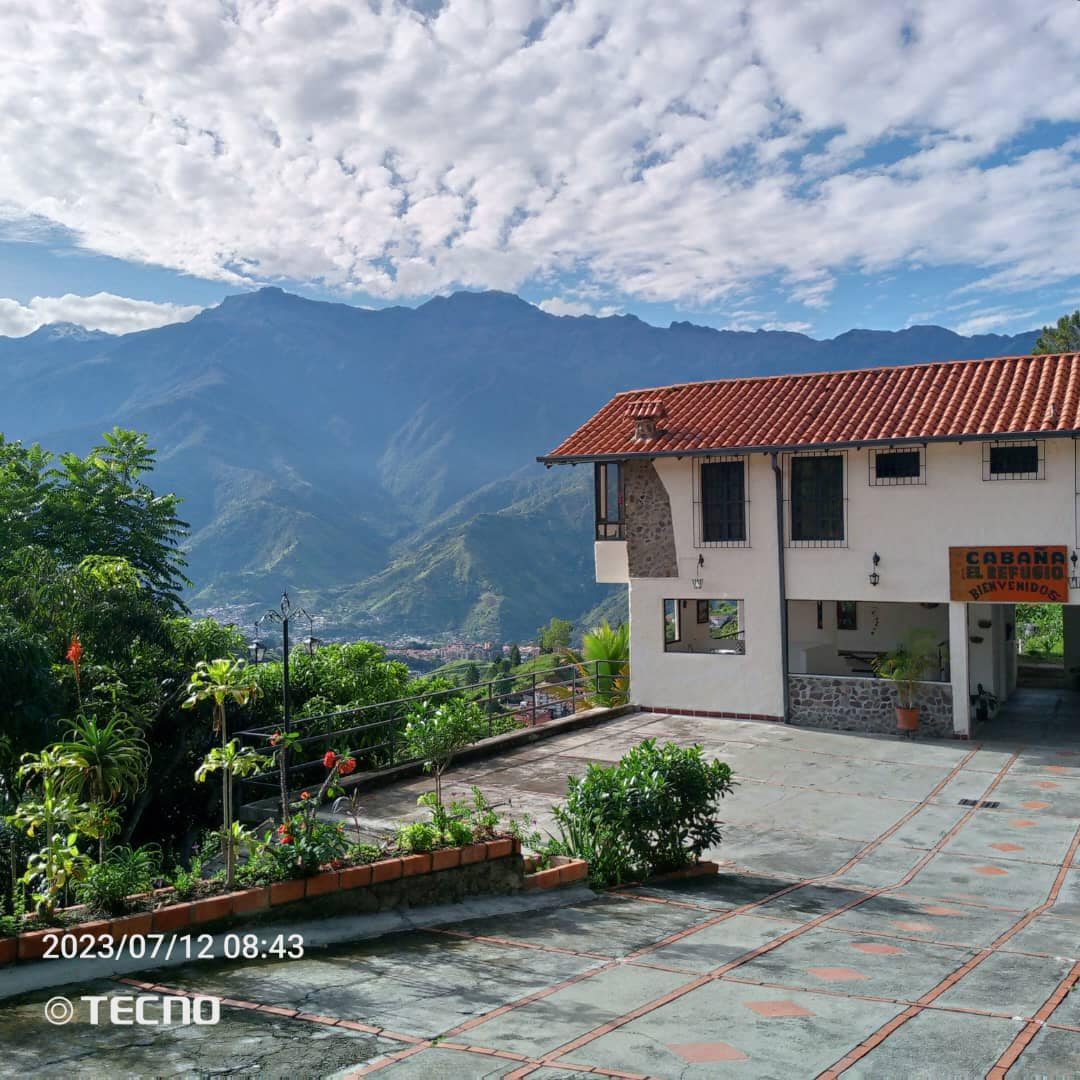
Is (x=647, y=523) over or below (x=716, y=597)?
over

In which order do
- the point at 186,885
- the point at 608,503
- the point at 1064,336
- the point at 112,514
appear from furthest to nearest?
the point at 1064,336, the point at 608,503, the point at 112,514, the point at 186,885

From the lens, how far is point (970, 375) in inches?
717

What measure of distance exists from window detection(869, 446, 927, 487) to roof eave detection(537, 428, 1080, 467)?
1.37 feet

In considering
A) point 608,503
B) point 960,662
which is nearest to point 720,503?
point 608,503

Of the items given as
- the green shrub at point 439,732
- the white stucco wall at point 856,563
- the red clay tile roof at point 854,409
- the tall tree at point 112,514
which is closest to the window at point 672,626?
the white stucco wall at point 856,563

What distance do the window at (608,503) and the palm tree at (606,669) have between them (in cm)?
202

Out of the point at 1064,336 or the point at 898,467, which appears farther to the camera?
the point at 1064,336

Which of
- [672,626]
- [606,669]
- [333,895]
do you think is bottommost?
[333,895]

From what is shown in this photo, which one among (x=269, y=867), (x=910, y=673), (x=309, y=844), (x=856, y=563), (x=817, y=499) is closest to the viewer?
(x=269, y=867)

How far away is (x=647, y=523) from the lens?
759 inches

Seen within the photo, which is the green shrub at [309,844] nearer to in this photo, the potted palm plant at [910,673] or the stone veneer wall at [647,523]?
the potted palm plant at [910,673]

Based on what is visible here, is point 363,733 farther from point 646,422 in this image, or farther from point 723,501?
point 646,422

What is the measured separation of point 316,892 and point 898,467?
43.8 ft

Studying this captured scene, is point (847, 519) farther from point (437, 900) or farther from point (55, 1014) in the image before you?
point (55, 1014)
